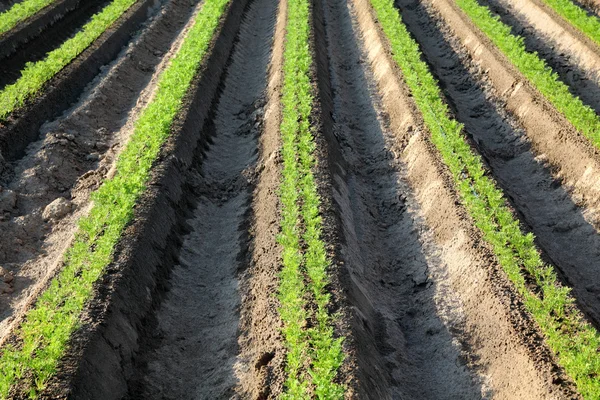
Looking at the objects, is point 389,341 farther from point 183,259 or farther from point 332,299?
point 183,259

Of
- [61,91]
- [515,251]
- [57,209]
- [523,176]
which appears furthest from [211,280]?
[61,91]

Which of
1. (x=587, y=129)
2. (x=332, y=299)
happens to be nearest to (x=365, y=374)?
(x=332, y=299)

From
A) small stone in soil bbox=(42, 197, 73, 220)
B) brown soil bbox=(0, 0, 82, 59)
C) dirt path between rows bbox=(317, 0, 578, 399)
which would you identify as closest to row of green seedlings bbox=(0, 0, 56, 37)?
brown soil bbox=(0, 0, 82, 59)

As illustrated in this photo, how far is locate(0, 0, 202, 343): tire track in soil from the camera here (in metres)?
8.58

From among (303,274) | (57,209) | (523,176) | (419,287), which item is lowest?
(523,176)

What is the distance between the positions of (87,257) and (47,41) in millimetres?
11407

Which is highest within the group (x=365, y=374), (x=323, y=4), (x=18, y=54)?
(x=365, y=374)

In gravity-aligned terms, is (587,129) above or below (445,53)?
above

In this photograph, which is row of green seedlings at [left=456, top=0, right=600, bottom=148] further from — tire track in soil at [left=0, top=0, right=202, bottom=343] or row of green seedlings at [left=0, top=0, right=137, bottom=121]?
row of green seedlings at [left=0, top=0, right=137, bottom=121]

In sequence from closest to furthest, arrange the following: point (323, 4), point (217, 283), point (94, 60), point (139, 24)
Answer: point (217, 283), point (94, 60), point (139, 24), point (323, 4)

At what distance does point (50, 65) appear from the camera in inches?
551

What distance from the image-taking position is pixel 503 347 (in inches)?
282

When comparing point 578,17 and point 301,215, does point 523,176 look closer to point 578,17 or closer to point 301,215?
point 301,215

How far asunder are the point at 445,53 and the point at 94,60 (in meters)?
9.68
